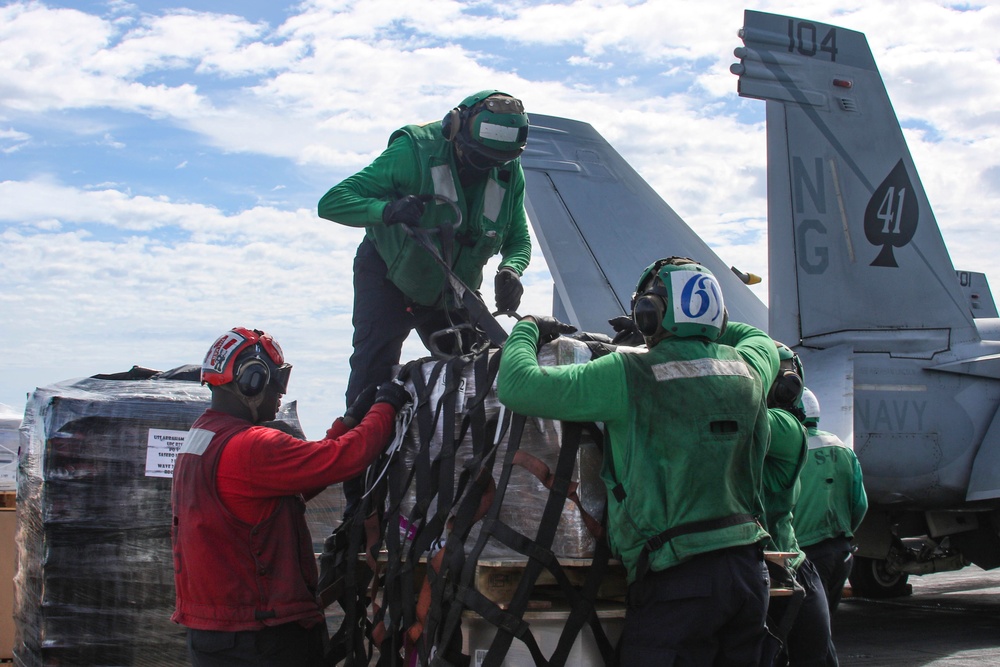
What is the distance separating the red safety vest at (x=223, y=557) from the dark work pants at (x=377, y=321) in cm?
69

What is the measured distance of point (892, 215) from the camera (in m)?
9.55

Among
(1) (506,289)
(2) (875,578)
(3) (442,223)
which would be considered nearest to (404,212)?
(3) (442,223)

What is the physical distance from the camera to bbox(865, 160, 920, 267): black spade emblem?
9.49 metres

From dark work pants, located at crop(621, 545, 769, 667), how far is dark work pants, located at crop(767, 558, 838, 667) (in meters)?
1.43

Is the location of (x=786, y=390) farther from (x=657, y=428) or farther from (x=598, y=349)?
(x=657, y=428)

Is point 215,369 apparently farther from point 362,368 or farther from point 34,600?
point 34,600

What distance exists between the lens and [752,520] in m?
2.96

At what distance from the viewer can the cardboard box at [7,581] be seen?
5492 mm

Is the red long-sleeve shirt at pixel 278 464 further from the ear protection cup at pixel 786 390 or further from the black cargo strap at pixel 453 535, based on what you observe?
the ear protection cup at pixel 786 390

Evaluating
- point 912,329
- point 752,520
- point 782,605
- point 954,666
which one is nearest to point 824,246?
point 912,329

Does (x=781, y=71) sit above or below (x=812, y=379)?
above

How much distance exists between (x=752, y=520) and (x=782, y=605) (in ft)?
2.85

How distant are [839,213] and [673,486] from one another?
24.3 ft

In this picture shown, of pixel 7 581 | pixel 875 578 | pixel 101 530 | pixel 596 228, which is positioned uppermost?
pixel 596 228
